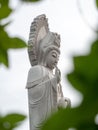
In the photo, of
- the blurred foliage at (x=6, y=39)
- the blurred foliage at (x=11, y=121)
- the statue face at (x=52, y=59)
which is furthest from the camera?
the statue face at (x=52, y=59)

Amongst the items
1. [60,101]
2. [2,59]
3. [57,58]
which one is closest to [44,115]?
[60,101]

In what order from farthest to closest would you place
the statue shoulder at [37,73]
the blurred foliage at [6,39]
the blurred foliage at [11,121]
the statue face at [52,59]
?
the statue face at [52,59], the statue shoulder at [37,73], the blurred foliage at [6,39], the blurred foliage at [11,121]

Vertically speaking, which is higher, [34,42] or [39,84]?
[34,42]

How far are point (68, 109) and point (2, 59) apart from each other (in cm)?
27

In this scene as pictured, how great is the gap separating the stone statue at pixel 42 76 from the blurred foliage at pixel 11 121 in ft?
14.9

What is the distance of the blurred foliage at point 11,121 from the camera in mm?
568

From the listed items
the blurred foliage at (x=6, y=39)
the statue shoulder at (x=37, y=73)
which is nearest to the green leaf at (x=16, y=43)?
the blurred foliage at (x=6, y=39)

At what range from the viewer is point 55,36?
5.77 m

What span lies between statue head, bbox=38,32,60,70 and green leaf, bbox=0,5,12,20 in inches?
194

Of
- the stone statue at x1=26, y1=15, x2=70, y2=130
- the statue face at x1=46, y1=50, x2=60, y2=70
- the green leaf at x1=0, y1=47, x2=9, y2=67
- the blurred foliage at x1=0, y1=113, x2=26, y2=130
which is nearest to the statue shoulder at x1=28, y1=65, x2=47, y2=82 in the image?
the stone statue at x1=26, y1=15, x2=70, y2=130

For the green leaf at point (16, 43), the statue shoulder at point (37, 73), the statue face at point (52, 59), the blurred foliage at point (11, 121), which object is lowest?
the statue shoulder at point (37, 73)

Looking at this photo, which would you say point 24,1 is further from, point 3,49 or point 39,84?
point 39,84

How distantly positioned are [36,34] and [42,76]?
575mm

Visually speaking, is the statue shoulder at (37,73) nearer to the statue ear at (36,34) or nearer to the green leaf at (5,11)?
the statue ear at (36,34)
